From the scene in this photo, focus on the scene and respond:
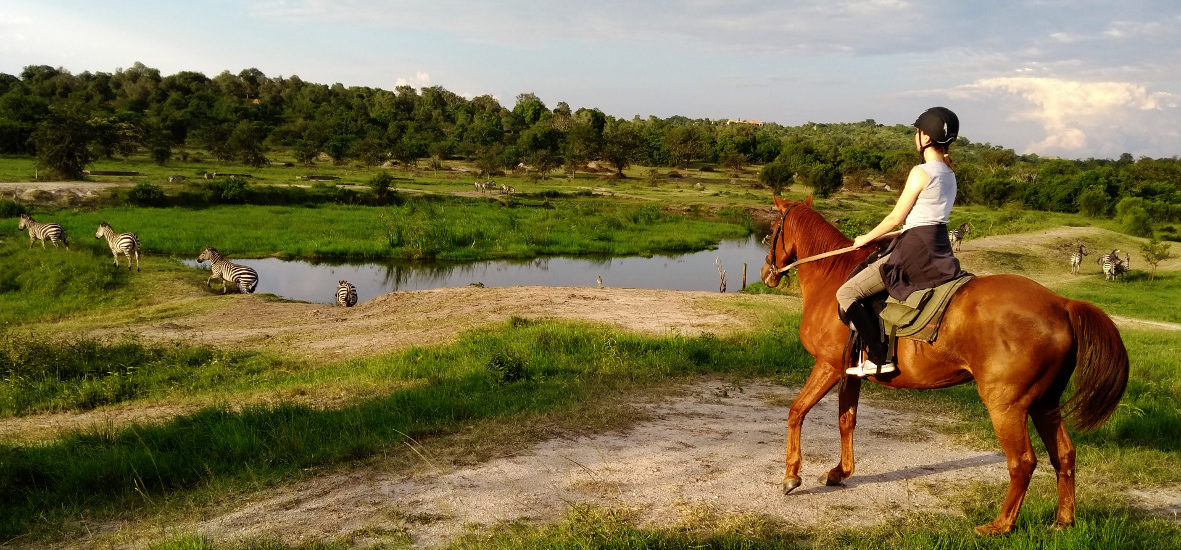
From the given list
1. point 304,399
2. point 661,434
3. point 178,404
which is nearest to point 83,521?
point 304,399

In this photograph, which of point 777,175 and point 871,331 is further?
point 777,175

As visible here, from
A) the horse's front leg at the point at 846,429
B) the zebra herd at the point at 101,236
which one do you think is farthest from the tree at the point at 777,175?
the horse's front leg at the point at 846,429

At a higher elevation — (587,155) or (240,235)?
(587,155)

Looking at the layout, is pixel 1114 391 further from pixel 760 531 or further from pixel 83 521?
pixel 83 521

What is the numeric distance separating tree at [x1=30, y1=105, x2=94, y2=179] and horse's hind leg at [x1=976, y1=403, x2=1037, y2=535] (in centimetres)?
5257

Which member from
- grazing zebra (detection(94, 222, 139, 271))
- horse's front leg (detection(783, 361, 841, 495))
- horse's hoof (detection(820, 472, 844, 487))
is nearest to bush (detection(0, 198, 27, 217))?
grazing zebra (detection(94, 222, 139, 271))

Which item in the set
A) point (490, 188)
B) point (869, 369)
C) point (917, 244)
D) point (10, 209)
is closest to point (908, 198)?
point (917, 244)

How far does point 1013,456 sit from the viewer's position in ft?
16.4

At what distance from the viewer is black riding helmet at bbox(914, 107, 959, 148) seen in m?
5.13

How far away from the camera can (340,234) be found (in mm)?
32125

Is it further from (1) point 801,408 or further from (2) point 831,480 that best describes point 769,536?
(2) point 831,480

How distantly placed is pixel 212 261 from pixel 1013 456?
22636 mm

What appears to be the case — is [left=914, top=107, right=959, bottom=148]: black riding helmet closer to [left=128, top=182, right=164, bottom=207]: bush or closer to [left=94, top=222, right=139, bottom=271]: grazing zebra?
[left=94, top=222, right=139, bottom=271]: grazing zebra

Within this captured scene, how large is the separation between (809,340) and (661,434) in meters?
2.09
